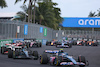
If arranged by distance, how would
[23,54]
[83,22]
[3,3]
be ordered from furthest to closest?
[83,22] < [3,3] < [23,54]

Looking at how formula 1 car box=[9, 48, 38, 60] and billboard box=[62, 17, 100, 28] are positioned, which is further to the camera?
billboard box=[62, 17, 100, 28]

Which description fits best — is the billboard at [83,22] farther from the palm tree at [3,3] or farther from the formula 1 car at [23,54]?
the formula 1 car at [23,54]

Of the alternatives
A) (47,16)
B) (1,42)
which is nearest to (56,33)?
(47,16)

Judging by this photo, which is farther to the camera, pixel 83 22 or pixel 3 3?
pixel 83 22

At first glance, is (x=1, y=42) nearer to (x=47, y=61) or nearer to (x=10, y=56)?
(x=10, y=56)

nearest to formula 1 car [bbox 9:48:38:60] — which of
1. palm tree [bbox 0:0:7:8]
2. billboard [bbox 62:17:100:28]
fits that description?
palm tree [bbox 0:0:7:8]

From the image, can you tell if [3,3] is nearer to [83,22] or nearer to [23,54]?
A: [83,22]

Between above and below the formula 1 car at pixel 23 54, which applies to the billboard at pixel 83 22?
above

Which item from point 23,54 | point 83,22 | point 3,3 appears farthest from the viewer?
point 83,22

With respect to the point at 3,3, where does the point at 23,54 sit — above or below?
below

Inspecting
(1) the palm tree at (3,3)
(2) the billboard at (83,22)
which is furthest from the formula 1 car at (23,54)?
(2) the billboard at (83,22)

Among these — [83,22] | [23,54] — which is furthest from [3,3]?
[23,54]

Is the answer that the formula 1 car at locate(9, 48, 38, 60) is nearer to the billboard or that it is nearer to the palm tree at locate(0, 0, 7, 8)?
the palm tree at locate(0, 0, 7, 8)

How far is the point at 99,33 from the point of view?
2141 inches
